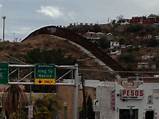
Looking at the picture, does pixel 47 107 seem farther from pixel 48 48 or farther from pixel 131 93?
pixel 48 48

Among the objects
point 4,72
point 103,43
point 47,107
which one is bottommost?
point 47,107

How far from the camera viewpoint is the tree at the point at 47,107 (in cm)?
4903

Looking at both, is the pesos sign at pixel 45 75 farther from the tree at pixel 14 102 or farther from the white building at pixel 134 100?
the tree at pixel 14 102

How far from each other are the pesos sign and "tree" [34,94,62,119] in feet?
35.6

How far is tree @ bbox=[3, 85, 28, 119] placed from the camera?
50.0 metres

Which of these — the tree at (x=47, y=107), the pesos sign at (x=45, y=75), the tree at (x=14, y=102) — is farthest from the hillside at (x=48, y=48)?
the pesos sign at (x=45, y=75)

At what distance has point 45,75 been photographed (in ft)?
126

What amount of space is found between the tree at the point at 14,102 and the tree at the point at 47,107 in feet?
4.30

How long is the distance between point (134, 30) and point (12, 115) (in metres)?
107

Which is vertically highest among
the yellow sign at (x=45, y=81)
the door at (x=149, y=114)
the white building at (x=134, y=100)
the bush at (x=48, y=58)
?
the bush at (x=48, y=58)

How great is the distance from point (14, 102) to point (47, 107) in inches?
136

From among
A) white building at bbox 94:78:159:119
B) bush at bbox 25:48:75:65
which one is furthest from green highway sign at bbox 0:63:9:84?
bush at bbox 25:48:75:65

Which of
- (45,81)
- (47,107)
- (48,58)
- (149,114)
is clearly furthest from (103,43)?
(45,81)

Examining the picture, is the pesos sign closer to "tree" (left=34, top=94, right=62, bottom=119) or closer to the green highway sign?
the green highway sign
